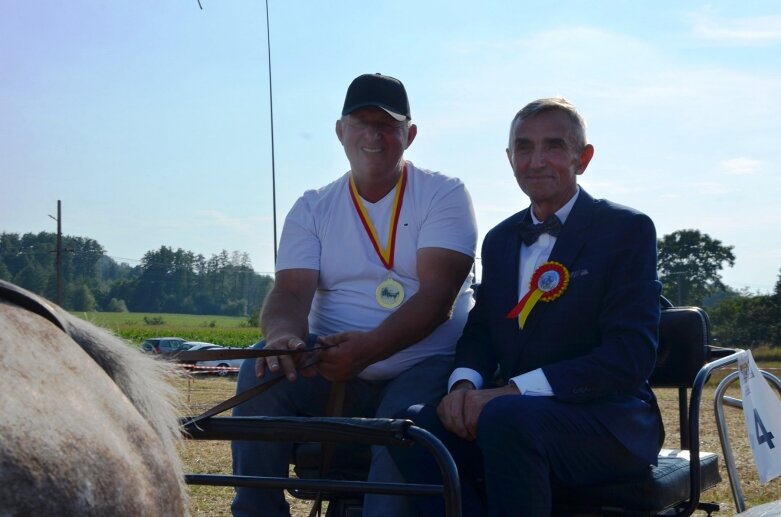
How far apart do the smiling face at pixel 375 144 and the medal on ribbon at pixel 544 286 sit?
737 millimetres

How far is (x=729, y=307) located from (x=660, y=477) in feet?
147

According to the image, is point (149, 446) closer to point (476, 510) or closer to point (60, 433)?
point (60, 433)

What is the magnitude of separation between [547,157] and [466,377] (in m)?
0.74

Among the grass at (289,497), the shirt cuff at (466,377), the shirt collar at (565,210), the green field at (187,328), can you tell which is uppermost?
the shirt collar at (565,210)

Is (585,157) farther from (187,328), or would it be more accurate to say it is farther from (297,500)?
(187,328)

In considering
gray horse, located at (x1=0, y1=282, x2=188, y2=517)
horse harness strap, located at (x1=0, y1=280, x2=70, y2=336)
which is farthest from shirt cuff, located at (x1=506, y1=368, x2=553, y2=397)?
horse harness strap, located at (x1=0, y1=280, x2=70, y2=336)

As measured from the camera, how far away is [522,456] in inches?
94.7

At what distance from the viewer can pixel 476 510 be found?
2.60 meters

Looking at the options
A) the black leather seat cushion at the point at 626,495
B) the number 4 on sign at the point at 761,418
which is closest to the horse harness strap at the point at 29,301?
the black leather seat cushion at the point at 626,495

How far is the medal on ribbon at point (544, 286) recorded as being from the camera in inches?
111

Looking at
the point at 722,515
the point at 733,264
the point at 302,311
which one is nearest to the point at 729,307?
the point at 733,264

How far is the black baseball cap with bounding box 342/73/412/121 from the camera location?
10.8ft

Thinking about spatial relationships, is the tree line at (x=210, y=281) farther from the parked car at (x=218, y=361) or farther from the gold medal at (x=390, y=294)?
A: the gold medal at (x=390, y=294)

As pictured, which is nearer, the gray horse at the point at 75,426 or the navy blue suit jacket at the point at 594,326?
the gray horse at the point at 75,426
